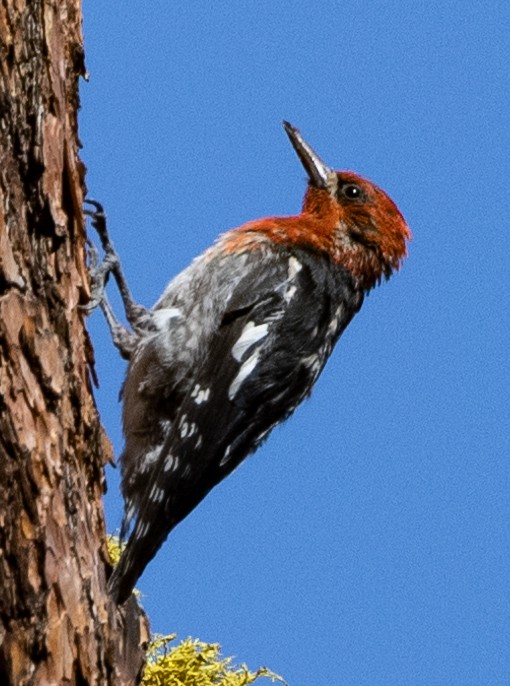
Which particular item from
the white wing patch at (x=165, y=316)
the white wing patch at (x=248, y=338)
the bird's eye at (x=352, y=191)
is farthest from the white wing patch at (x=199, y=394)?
the bird's eye at (x=352, y=191)

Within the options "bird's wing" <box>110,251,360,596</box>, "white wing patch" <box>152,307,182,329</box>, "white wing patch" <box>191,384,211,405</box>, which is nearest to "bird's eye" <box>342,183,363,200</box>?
"bird's wing" <box>110,251,360,596</box>

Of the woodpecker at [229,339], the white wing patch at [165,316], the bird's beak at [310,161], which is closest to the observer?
the woodpecker at [229,339]

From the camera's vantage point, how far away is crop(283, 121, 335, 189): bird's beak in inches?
180

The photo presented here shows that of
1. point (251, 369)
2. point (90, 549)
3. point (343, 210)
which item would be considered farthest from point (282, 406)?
point (90, 549)

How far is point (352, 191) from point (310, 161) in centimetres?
29

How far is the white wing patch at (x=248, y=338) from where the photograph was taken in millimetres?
Answer: 3797

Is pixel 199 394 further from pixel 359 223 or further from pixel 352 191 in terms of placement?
pixel 352 191

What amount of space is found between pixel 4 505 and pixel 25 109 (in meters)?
1.00

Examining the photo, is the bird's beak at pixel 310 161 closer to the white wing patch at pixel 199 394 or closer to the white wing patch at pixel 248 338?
the white wing patch at pixel 248 338

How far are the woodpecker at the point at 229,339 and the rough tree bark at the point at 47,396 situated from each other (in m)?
0.56

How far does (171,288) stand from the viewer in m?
4.09

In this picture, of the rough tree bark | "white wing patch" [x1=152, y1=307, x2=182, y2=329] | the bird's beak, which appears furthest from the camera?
the bird's beak

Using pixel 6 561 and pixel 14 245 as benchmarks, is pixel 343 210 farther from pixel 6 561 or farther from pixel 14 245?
pixel 6 561

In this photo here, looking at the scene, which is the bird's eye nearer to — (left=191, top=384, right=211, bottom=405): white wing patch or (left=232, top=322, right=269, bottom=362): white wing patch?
(left=232, top=322, right=269, bottom=362): white wing patch
